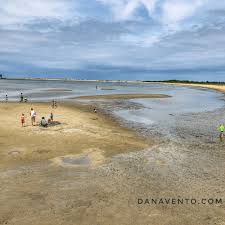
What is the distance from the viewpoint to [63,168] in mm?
18125

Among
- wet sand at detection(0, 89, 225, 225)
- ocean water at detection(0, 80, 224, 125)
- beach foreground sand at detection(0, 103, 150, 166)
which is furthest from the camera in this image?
ocean water at detection(0, 80, 224, 125)

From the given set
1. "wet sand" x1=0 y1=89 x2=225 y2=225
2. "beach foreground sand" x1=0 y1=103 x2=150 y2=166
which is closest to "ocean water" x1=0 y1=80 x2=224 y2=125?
"beach foreground sand" x1=0 y1=103 x2=150 y2=166

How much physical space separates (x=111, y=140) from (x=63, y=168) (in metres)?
7.63

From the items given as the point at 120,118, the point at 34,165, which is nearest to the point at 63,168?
the point at 34,165

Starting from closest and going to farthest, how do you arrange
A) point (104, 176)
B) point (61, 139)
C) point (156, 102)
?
point (104, 176) → point (61, 139) → point (156, 102)

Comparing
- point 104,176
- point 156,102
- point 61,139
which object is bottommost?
point 104,176

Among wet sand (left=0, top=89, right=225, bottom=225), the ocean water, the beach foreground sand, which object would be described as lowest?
wet sand (left=0, top=89, right=225, bottom=225)

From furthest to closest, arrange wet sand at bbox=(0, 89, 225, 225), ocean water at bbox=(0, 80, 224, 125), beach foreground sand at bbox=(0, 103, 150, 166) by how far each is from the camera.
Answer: ocean water at bbox=(0, 80, 224, 125) < beach foreground sand at bbox=(0, 103, 150, 166) < wet sand at bbox=(0, 89, 225, 225)

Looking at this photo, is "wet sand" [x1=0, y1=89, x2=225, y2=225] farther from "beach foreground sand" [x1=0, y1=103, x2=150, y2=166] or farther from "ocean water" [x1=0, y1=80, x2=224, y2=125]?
"ocean water" [x1=0, y1=80, x2=224, y2=125]

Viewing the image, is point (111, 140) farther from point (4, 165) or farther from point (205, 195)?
point (205, 195)

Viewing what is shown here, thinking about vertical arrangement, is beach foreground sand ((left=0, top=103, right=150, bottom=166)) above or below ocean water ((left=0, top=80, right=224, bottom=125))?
below

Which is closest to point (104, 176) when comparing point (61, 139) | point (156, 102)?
point (61, 139)

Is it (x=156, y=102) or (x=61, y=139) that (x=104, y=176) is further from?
(x=156, y=102)

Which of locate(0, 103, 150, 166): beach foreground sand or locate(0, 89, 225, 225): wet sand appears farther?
locate(0, 103, 150, 166): beach foreground sand
